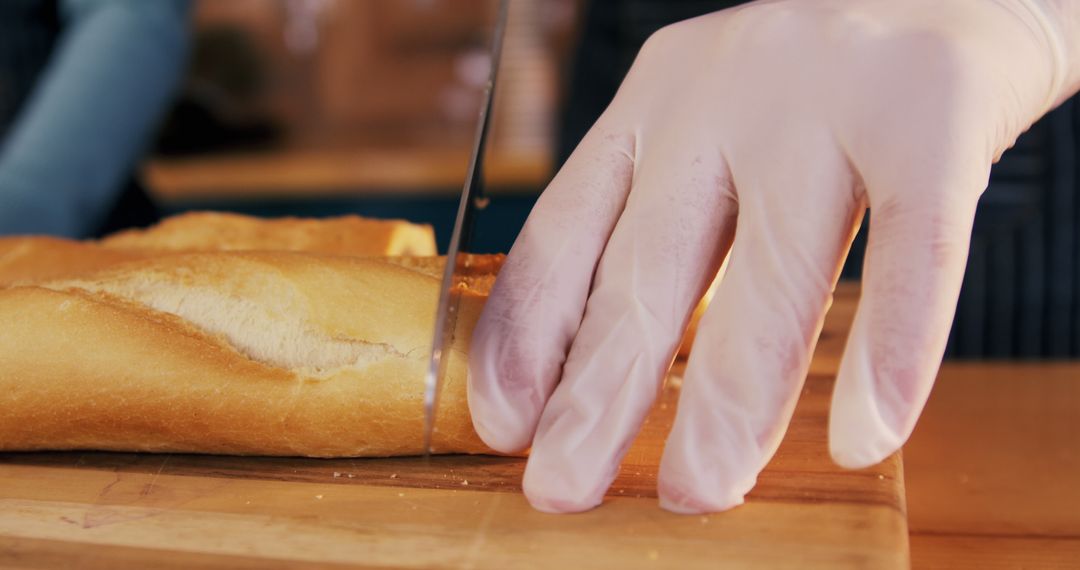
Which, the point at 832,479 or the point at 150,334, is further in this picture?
the point at 150,334

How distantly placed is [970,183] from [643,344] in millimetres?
244

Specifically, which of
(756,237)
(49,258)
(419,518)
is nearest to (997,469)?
(756,237)

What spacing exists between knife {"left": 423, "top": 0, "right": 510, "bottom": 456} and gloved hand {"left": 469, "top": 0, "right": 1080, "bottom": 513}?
39 millimetres

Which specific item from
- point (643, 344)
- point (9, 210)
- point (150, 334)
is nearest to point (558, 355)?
point (643, 344)

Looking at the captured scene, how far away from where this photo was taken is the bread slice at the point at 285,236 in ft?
3.37

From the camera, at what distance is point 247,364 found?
0.83 meters

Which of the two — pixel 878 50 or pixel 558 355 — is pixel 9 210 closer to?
pixel 558 355

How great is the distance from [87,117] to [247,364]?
1.11 metres

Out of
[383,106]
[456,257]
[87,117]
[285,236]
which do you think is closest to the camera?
[456,257]

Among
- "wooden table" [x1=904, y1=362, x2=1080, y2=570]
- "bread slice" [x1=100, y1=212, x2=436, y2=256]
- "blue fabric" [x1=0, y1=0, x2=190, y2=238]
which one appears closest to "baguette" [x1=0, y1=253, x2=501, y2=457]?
"bread slice" [x1=100, y1=212, x2=436, y2=256]

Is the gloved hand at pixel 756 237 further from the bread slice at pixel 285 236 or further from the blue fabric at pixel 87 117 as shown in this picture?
the blue fabric at pixel 87 117

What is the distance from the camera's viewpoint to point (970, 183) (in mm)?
637

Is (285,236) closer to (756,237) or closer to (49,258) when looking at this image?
(49,258)

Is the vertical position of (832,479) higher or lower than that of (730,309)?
lower
